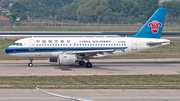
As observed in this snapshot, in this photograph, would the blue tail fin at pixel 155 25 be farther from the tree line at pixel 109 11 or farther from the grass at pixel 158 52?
the tree line at pixel 109 11

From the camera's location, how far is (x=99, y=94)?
2069 centimetres

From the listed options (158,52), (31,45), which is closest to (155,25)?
(158,52)

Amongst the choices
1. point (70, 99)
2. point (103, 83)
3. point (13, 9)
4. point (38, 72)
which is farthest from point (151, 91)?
point (13, 9)

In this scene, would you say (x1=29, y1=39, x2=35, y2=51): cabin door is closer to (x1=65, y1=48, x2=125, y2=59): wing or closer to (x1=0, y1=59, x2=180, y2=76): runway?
(x1=0, y1=59, x2=180, y2=76): runway

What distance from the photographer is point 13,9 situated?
162 metres

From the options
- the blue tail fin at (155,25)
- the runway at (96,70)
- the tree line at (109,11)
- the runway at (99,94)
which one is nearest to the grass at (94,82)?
the runway at (99,94)

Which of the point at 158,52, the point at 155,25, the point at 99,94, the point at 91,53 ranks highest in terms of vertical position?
the point at 155,25

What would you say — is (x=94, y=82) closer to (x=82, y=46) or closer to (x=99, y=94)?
(x=99, y=94)

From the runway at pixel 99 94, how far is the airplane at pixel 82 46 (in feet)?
40.5

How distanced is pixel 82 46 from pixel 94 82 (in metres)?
11.3

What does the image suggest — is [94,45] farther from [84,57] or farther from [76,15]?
[76,15]

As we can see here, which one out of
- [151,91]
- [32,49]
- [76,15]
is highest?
[76,15]

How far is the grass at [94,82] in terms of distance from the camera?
77.1 feet

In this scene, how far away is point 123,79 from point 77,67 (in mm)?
9763
